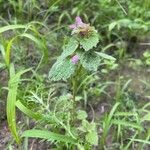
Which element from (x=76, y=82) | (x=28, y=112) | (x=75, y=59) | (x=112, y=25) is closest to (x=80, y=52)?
(x=75, y=59)

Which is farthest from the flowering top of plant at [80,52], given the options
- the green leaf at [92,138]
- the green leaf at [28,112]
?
the green leaf at [92,138]

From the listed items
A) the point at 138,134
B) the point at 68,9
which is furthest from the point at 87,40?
the point at 68,9

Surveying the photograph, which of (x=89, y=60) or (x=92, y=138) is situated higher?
(x=89, y=60)

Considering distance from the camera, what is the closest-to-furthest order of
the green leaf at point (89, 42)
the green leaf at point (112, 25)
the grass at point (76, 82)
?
the green leaf at point (89, 42)
the grass at point (76, 82)
the green leaf at point (112, 25)

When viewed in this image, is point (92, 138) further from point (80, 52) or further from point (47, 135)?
point (80, 52)

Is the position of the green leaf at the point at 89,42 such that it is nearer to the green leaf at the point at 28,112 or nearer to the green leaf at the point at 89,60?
the green leaf at the point at 89,60

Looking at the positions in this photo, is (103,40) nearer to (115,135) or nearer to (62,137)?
(115,135)

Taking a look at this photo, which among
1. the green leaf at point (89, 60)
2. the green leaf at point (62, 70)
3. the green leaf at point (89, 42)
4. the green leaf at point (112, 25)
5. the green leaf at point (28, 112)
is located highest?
the green leaf at point (89, 42)
